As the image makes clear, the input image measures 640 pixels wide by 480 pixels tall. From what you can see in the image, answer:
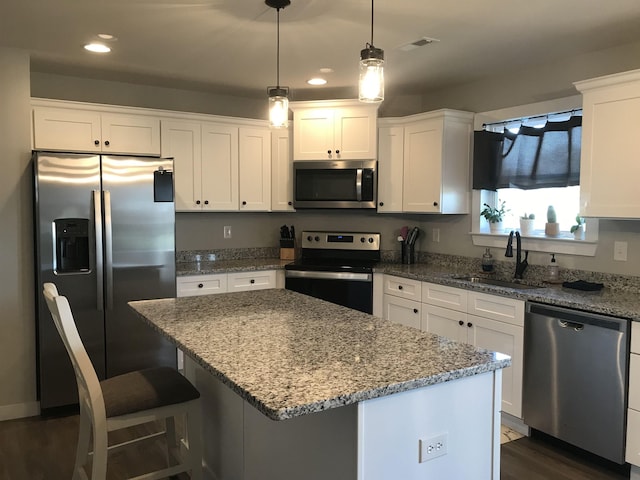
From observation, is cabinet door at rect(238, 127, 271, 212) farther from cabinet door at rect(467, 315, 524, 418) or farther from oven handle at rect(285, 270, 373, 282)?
cabinet door at rect(467, 315, 524, 418)

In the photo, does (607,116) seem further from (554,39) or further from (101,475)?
(101,475)

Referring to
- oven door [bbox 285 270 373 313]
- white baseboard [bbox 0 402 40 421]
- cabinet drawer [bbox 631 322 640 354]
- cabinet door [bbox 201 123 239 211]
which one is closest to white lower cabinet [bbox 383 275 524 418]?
oven door [bbox 285 270 373 313]

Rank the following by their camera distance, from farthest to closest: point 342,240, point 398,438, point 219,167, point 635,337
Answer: point 342,240, point 219,167, point 635,337, point 398,438

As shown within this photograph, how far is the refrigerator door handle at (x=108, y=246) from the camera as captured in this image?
11.2 ft

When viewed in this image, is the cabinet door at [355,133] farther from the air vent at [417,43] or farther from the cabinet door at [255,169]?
the air vent at [417,43]

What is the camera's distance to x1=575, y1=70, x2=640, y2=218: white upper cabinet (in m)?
2.79

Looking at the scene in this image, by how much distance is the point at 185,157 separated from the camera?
13.8ft

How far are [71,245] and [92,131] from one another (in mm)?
927

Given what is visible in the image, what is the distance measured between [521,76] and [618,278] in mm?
1598

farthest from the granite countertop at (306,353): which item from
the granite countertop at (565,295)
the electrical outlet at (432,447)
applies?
the granite countertop at (565,295)

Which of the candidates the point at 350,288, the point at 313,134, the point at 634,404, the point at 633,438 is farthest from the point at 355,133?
the point at 633,438

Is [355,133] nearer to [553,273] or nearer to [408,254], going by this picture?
Result: [408,254]

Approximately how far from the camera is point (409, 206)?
4.36 metres

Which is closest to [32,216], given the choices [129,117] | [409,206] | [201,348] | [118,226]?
[118,226]
